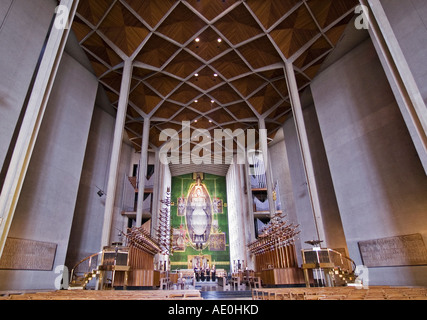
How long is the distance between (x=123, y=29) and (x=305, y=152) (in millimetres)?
7978

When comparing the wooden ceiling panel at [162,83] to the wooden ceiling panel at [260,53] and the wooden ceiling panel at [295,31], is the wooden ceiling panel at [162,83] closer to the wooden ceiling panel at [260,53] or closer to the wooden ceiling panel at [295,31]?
the wooden ceiling panel at [260,53]

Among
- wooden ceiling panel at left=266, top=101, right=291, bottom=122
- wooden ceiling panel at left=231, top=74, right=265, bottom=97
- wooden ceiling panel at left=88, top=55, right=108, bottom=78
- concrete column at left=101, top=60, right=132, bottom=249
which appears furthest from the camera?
wooden ceiling panel at left=266, top=101, right=291, bottom=122

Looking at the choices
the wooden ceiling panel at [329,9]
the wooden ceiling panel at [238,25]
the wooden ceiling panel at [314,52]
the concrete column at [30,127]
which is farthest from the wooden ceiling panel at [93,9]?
the wooden ceiling panel at [314,52]

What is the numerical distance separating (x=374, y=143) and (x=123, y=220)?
41.2 ft

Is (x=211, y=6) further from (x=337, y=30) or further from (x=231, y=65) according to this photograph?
(x=337, y=30)

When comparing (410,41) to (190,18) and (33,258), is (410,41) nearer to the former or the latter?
(190,18)

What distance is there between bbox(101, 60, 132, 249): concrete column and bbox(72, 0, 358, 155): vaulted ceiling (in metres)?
1.00

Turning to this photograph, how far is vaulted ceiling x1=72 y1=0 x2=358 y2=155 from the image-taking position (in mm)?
8641

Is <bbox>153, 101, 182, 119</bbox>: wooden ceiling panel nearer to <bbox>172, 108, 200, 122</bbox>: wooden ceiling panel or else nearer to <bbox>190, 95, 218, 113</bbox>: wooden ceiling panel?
<bbox>172, 108, 200, 122</bbox>: wooden ceiling panel

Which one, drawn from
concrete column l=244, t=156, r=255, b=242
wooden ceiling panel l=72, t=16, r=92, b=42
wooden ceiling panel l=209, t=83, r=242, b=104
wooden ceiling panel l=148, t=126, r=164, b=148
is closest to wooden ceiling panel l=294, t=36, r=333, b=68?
wooden ceiling panel l=209, t=83, r=242, b=104

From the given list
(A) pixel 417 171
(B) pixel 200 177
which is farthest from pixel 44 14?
(B) pixel 200 177

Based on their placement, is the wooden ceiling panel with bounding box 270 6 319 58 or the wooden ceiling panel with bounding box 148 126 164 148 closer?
the wooden ceiling panel with bounding box 270 6 319 58

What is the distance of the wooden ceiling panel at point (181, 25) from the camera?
29.4 feet

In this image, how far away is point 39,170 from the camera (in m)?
7.61
